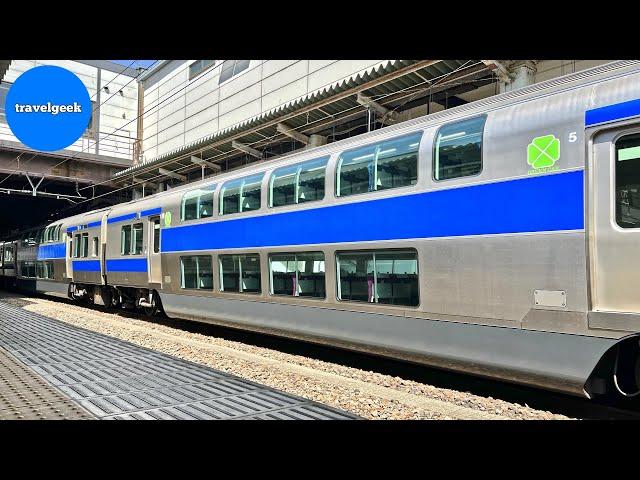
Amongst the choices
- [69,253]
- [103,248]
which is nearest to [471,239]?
[103,248]

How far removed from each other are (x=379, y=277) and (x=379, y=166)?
142 cm

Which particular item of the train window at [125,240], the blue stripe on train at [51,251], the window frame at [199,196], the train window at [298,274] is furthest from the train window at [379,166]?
the blue stripe on train at [51,251]

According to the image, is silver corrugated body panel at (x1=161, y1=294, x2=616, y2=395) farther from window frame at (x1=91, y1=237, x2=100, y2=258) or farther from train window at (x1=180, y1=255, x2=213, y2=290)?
window frame at (x1=91, y1=237, x2=100, y2=258)

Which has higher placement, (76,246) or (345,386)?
(76,246)

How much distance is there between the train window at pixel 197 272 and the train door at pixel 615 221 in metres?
7.21

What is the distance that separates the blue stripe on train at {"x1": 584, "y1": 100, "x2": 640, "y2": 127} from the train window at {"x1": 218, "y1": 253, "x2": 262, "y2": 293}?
558 cm

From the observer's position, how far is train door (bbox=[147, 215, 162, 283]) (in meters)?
12.1

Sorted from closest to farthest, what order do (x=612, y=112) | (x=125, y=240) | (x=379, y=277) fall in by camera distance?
(x=612, y=112), (x=379, y=277), (x=125, y=240)

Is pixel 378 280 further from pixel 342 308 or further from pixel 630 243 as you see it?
pixel 630 243

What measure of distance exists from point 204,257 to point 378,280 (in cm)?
476

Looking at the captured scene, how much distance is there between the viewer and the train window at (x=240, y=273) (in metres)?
9.02

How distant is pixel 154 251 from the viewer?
1230 centimetres

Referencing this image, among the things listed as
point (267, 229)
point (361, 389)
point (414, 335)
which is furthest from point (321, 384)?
point (267, 229)

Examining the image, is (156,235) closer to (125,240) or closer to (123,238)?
(125,240)
